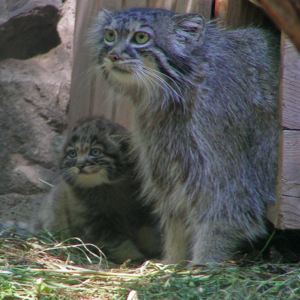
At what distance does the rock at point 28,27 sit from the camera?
15.4 feet

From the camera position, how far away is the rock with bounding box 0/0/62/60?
184 inches

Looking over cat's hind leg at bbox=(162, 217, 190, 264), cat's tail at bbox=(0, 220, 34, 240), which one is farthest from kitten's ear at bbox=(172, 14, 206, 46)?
cat's tail at bbox=(0, 220, 34, 240)

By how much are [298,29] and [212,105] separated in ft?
6.15

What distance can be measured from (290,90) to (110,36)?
1.33 meters

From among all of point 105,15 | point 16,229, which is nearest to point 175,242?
point 16,229

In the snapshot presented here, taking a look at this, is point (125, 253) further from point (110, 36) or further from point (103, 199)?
point (110, 36)

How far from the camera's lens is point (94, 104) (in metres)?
4.43

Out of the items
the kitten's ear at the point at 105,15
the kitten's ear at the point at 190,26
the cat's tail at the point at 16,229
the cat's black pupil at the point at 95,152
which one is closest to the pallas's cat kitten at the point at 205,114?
the kitten's ear at the point at 190,26

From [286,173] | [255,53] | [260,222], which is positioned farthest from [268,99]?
[260,222]

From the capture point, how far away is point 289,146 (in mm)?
2814

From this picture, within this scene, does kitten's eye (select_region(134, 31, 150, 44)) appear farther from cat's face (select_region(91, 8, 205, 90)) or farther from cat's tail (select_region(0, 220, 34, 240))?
cat's tail (select_region(0, 220, 34, 240))

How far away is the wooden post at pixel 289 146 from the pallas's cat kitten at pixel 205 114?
0.30m

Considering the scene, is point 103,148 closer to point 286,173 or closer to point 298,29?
point 286,173

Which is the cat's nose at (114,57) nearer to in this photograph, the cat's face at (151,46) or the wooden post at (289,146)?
the cat's face at (151,46)
